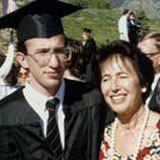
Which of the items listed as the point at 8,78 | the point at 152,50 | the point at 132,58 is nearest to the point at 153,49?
the point at 152,50

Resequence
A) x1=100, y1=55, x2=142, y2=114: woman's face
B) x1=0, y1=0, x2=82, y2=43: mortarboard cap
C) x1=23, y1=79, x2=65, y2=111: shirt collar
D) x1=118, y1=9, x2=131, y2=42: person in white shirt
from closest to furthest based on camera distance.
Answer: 1. x1=100, y1=55, x2=142, y2=114: woman's face
2. x1=23, y1=79, x2=65, y2=111: shirt collar
3. x1=0, y1=0, x2=82, y2=43: mortarboard cap
4. x1=118, y1=9, x2=131, y2=42: person in white shirt

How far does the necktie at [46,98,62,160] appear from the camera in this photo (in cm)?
414

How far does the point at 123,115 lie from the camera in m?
4.14

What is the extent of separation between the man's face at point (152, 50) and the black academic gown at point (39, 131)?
6.39ft

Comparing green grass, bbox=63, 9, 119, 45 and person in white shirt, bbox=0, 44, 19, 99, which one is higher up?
person in white shirt, bbox=0, 44, 19, 99

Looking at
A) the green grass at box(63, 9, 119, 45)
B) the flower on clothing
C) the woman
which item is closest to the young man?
the woman

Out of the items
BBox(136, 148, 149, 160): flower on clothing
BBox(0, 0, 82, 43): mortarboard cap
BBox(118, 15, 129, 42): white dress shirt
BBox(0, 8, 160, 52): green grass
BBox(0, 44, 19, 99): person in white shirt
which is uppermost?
BBox(0, 0, 82, 43): mortarboard cap

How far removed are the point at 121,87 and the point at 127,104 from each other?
0.11 meters

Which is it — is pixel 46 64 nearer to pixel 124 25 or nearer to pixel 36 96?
pixel 36 96

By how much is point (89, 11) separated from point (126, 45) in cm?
2828

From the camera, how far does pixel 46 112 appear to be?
4203 mm

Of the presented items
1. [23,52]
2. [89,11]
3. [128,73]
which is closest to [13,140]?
[23,52]

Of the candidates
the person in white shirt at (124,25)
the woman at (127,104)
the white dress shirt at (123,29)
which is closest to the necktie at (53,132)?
the woman at (127,104)

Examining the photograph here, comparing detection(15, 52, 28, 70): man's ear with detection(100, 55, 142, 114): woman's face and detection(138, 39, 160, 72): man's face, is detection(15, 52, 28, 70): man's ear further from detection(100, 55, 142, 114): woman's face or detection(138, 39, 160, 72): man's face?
detection(138, 39, 160, 72): man's face
